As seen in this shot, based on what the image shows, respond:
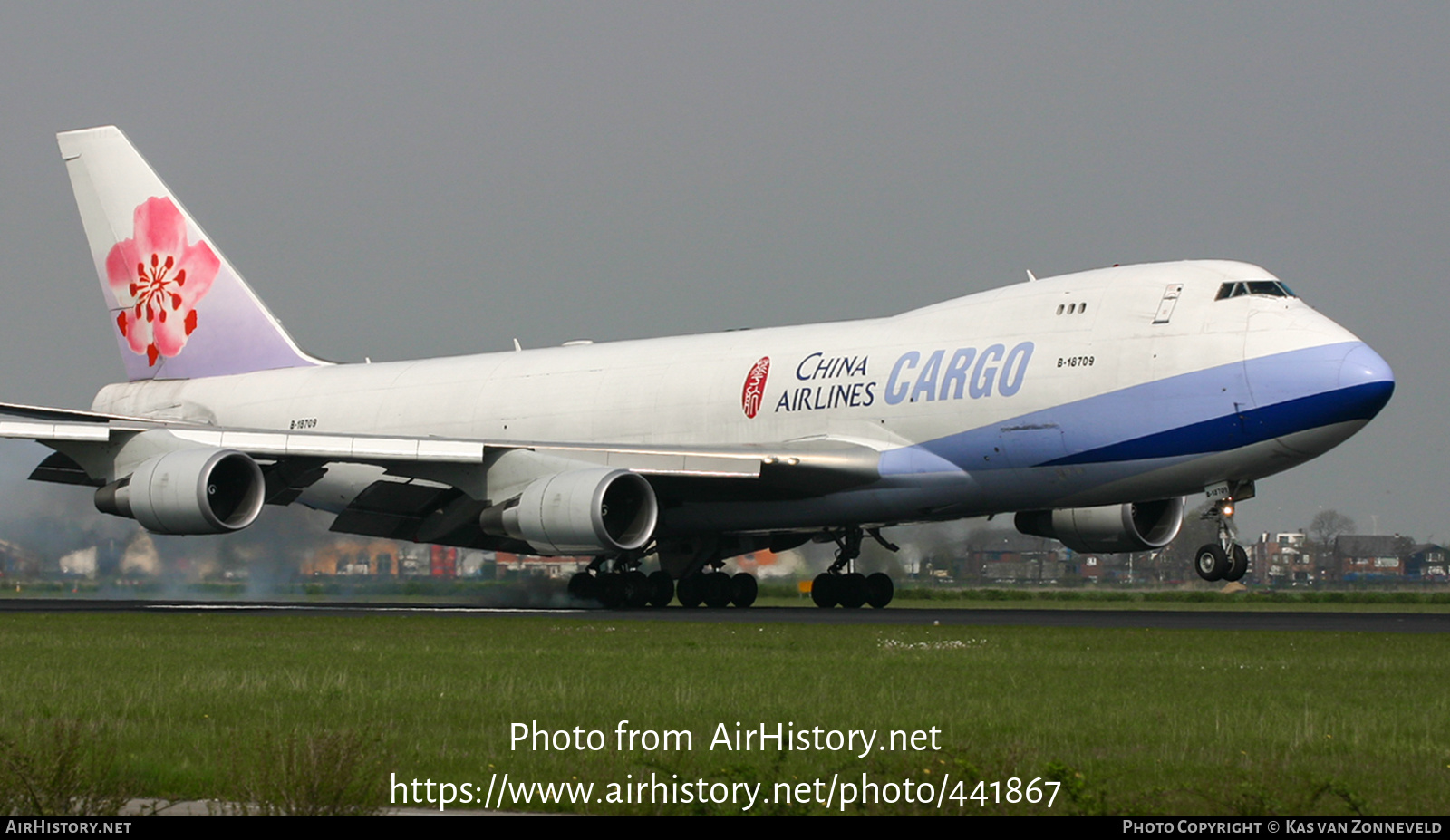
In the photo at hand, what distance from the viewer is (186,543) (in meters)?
36.4

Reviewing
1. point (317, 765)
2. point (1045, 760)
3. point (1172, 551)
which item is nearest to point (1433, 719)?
point (1045, 760)

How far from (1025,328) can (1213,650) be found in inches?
421

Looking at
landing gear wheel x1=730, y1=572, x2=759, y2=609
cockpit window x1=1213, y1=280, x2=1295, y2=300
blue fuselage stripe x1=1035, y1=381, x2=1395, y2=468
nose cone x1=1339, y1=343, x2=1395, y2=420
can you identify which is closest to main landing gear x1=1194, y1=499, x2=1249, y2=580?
blue fuselage stripe x1=1035, y1=381, x2=1395, y2=468

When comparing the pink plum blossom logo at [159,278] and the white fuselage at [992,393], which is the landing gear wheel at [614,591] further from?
the pink plum blossom logo at [159,278]

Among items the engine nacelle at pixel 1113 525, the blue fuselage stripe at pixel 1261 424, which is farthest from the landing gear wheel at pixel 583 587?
the blue fuselage stripe at pixel 1261 424

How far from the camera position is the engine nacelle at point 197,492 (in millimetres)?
27547

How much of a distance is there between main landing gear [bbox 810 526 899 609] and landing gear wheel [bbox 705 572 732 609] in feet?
5.77

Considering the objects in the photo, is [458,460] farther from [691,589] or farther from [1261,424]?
[1261,424]

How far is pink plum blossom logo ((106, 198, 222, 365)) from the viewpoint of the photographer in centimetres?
3947

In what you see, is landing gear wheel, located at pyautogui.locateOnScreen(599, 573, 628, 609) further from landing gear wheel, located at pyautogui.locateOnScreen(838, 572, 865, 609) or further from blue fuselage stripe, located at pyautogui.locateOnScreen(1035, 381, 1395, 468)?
blue fuselage stripe, located at pyautogui.locateOnScreen(1035, 381, 1395, 468)

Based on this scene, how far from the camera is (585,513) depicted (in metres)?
26.8

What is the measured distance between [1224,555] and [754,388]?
9.03 meters

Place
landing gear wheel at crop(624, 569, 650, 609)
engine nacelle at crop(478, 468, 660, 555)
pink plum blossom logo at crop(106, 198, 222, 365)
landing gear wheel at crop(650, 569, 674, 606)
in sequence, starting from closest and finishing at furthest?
engine nacelle at crop(478, 468, 660, 555) < landing gear wheel at crop(624, 569, 650, 609) < landing gear wheel at crop(650, 569, 674, 606) < pink plum blossom logo at crop(106, 198, 222, 365)

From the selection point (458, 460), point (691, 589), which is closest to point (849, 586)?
point (691, 589)
